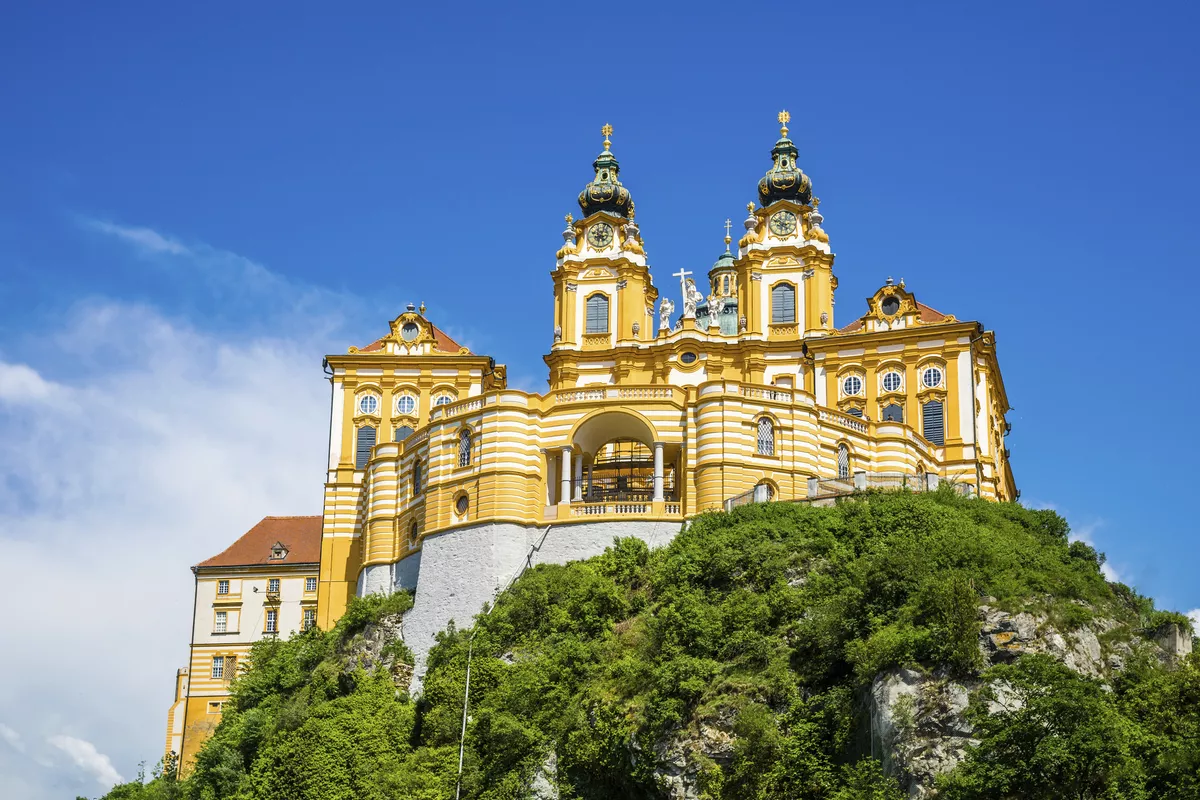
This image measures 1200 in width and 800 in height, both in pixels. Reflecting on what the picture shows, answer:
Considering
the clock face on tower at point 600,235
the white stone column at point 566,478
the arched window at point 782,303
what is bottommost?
the white stone column at point 566,478

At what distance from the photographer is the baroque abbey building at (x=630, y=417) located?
208 ft

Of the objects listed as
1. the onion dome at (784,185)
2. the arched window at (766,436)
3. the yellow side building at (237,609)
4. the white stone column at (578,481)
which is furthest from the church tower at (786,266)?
the yellow side building at (237,609)

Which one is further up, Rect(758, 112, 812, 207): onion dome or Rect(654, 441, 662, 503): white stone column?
Rect(758, 112, 812, 207): onion dome

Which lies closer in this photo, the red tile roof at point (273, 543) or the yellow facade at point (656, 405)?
the yellow facade at point (656, 405)

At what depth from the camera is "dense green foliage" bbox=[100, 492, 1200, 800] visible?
44312mm

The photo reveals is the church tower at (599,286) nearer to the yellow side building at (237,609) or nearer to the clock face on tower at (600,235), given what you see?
the clock face on tower at (600,235)

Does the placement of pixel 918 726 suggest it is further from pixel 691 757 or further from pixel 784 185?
pixel 784 185

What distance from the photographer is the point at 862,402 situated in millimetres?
74438

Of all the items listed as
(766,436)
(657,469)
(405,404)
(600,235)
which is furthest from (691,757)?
(600,235)

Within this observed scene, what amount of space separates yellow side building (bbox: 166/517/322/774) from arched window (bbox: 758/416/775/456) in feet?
98.5

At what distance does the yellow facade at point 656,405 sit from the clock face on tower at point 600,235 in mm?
81

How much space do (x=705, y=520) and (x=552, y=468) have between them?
291 inches

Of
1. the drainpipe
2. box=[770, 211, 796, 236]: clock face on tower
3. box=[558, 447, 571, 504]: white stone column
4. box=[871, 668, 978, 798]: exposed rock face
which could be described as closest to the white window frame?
box=[558, 447, 571, 504]: white stone column

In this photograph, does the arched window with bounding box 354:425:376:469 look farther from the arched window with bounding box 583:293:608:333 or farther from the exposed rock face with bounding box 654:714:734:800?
the exposed rock face with bounding box 654:714:734:800
